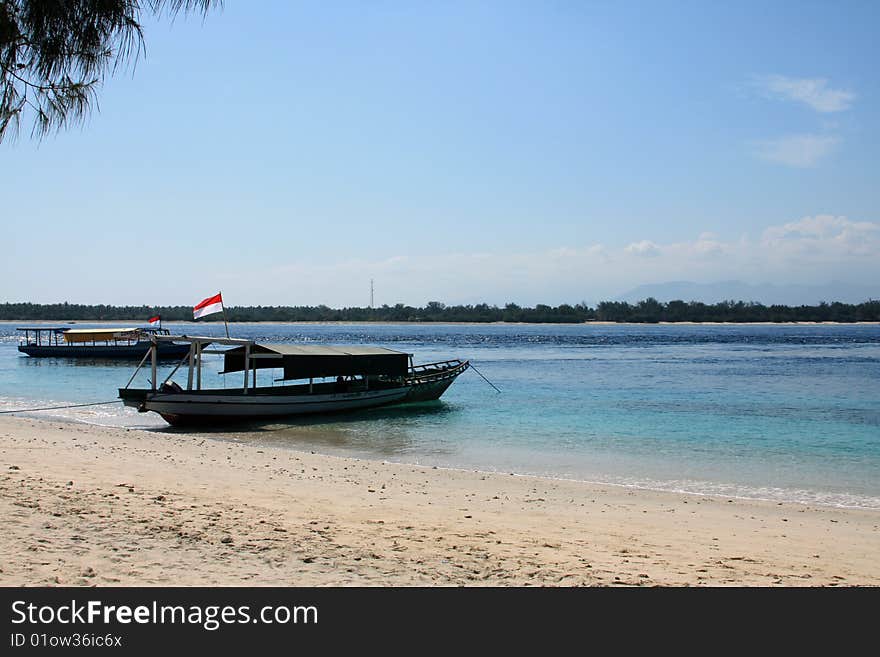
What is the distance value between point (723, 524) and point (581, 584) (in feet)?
14.6

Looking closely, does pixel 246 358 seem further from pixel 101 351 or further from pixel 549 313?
pixel 549 313

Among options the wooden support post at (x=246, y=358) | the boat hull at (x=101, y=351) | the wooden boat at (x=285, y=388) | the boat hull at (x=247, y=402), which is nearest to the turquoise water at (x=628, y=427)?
the boat hull at (x=247, y=402)

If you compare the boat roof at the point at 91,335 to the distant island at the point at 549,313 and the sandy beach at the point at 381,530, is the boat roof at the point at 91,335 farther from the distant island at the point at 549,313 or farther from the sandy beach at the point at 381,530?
the distant island at the point at 549,313

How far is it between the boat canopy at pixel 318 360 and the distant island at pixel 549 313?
149m

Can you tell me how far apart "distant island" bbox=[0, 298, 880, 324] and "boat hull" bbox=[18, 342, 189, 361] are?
11934 centimetres

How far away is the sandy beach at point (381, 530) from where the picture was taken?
6133mm

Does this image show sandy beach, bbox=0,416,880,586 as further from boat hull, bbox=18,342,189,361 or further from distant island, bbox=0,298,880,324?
distant island, bbox=0,298,880,324

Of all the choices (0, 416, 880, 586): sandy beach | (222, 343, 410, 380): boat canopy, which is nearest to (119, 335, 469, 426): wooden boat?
(222, 343, 410, 380): boat canopy

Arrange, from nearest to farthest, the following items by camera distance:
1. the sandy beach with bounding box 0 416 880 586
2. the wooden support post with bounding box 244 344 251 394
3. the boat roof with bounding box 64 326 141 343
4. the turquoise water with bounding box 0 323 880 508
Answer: the sandy beach with bounding box 0 416 880 586 < the turquoise water with bounding box 0 323 880 508 < the wooden support post with bounding box 244 344 251 394 < the boat roof with bounding box 64 326 141 343

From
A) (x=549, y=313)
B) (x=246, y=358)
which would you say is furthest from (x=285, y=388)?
(x=549, y=313)

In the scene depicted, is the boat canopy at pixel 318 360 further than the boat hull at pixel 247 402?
Yes

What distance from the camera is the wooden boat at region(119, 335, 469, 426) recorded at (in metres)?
21.0
